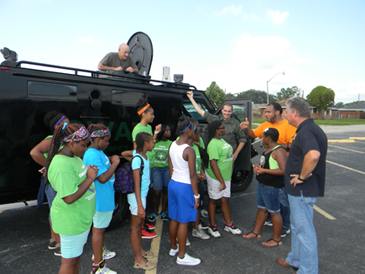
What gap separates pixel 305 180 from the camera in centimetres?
244

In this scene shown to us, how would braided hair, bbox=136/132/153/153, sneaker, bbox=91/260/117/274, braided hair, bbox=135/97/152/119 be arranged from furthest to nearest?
1. braided hair, bbox=135/97/152/119
2. braided hair, bbox=136/132/153/153
3. sneaker, bbox=91/260/117/274

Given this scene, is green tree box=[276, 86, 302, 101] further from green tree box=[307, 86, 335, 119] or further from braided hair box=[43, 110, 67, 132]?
braided hair box=[43, 110, 67, 132]

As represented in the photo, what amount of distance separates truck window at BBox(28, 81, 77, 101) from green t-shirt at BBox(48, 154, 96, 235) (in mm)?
1599

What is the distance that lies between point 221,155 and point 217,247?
1.23m

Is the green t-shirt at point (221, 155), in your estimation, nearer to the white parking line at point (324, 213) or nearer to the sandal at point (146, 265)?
the sandal at point (146, 265)

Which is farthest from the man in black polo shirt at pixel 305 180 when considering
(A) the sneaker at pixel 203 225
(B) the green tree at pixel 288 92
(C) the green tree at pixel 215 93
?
(B) the green tree at pixel 288 92

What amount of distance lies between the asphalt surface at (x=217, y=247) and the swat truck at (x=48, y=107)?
66 cm

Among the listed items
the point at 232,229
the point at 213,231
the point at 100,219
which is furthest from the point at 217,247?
the point at 100,219

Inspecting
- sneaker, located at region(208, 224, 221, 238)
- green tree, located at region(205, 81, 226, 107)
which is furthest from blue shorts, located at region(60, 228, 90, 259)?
green tree, located at region(205, 81, 226, 107)

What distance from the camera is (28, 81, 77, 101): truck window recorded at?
3025mm

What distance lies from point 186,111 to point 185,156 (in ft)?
8.76

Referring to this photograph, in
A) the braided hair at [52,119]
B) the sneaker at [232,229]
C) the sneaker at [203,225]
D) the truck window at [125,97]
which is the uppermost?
the truck window at [125,97]

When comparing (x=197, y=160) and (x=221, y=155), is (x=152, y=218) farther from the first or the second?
(x=221, y=155)

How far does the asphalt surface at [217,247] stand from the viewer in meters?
2.76
